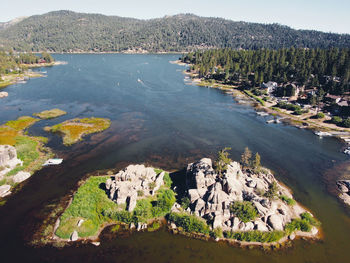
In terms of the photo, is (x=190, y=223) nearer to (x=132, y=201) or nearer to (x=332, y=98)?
(x=132, y=201)

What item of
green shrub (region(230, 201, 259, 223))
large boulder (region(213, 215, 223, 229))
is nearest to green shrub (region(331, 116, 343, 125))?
green shrub (region(230, 201, 259, 223))

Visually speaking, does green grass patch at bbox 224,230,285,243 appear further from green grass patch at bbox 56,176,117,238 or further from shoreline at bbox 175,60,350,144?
shoreline at bbox 175,60,350,144

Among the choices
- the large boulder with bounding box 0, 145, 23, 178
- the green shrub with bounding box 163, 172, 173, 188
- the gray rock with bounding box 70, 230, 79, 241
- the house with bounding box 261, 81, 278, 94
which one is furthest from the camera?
the house with bounding box 261, 81, 278, 94

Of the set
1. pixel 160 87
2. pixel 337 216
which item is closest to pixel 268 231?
pixel 337 216

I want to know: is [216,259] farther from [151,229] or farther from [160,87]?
[160,87]

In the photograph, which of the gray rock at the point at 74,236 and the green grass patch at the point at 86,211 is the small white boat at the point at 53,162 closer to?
the green grass patch at the point at 86,211

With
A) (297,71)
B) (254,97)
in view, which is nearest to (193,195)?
(254,97)
